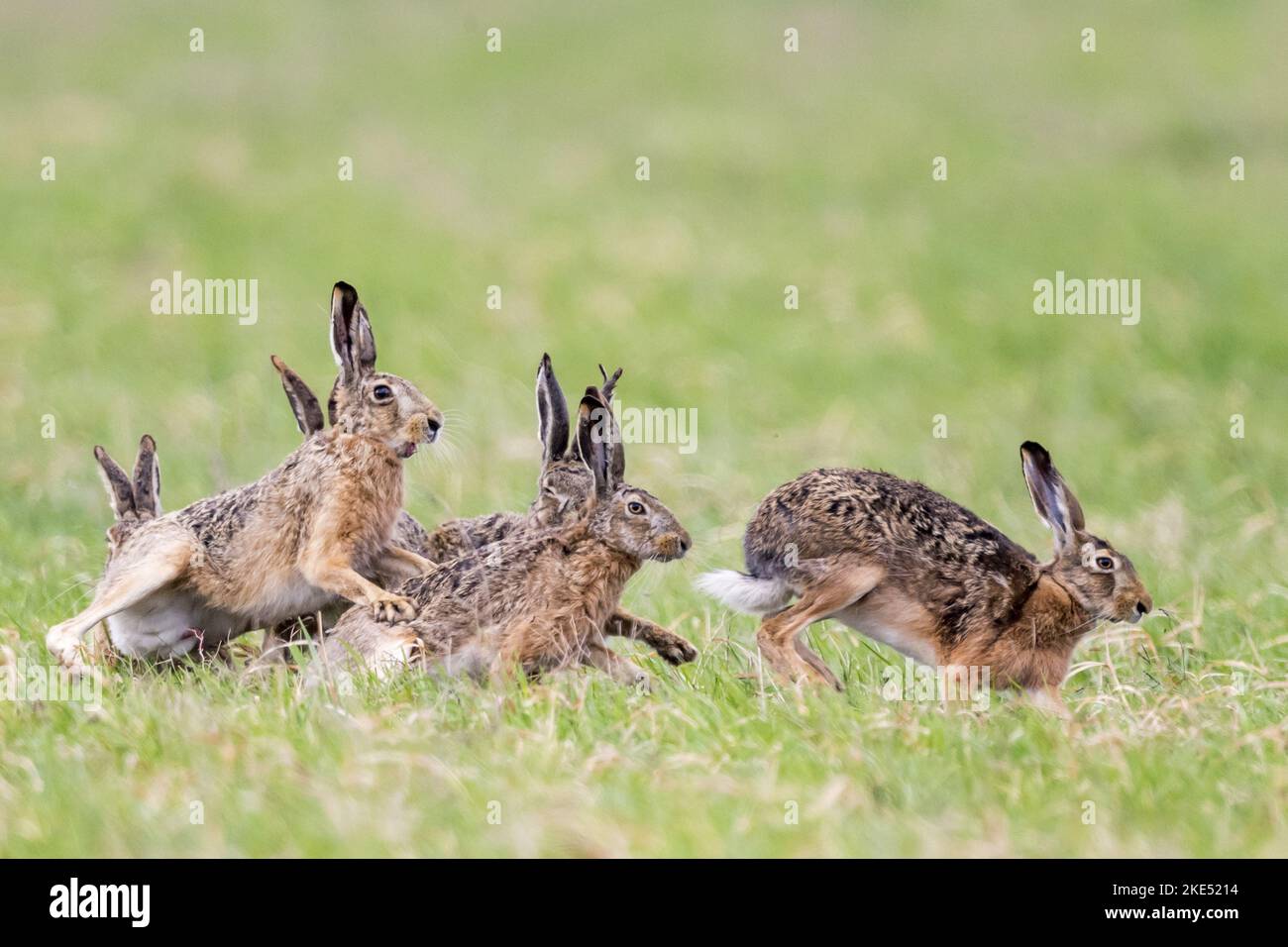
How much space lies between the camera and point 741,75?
2756cm

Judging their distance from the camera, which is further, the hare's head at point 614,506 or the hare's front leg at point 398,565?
the hare's front leg at point 398,565

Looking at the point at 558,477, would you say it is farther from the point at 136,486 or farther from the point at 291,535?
the point at 136,486

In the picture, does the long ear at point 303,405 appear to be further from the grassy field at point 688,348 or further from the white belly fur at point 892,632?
the white belly fur at point 892,632

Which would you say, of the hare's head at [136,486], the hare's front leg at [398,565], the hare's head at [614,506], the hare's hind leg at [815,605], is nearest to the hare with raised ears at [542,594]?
the hare's head at [614,506]

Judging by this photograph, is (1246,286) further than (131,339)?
Yes

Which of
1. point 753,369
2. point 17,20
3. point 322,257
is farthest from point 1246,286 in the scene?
point 17,20

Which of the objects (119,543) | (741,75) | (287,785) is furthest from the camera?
(741,75)

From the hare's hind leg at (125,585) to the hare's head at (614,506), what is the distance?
6.09 ft

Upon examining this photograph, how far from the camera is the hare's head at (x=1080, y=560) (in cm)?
853

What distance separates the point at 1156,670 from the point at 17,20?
26387 millimetres

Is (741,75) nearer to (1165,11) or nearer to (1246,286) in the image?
(1165,11)

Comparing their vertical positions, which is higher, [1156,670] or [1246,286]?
[1246,286]

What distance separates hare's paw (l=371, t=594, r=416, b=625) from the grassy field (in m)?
0.48

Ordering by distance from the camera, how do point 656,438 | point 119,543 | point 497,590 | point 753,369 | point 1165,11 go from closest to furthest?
point 497,590 → point 119,543 → point 656,438 → point 753,369 → point 1165,11
